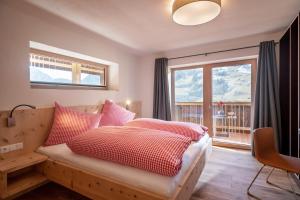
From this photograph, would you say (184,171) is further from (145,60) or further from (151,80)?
(145,60)

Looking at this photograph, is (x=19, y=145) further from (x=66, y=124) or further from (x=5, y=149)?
(x=66, y=124)

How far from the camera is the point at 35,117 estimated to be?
6.80ft

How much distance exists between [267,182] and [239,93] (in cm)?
186

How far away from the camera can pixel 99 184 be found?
1.42 meters

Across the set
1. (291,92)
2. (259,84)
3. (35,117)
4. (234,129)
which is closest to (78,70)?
(35,117)

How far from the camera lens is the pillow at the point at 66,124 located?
209cm

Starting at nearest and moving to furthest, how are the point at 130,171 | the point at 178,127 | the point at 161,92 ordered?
Answer: the point at 130,171, the point at 178,127, the point at 161,92

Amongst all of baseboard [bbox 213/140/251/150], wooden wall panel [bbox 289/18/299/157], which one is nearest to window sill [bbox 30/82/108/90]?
baseboard [bbox 213/140/251/150]

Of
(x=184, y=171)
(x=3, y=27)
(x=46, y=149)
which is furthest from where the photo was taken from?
(x=46, y=149)

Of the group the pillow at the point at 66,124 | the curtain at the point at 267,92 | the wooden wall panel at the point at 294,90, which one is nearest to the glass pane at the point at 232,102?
the curtain at the point at 267,92

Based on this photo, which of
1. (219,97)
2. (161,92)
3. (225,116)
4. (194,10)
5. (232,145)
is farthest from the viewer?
(225,116)

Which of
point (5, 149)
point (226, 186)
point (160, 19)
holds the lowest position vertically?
point (226, 186)

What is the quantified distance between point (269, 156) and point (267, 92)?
133 cm

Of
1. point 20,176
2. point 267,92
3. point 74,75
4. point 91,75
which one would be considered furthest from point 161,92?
point 20,176
